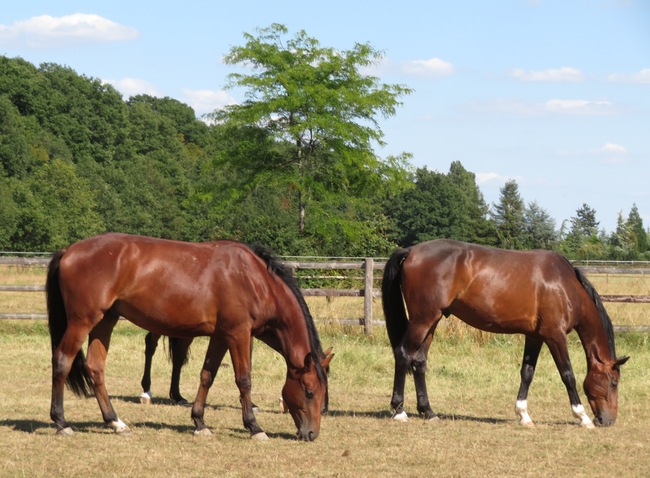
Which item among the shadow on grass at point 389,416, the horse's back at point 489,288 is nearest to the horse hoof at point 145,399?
the shadow on grass at point 389,416

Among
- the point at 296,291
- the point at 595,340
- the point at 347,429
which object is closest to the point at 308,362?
the point at 296,291

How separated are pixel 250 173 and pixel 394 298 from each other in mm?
26763

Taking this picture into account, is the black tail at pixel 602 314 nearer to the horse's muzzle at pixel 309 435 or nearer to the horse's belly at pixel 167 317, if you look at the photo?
the horse's muzzle at pixel 309 435

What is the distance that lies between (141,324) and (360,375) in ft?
14.2

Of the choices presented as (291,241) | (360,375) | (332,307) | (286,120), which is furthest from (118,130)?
(360,375)

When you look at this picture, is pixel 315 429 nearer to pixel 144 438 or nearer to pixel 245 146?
pixel 144 438

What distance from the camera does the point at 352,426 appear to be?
8.31 m

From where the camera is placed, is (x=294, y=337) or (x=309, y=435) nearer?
(x=309, y=435)

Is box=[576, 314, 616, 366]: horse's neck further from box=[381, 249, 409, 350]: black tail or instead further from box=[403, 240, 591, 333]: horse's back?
box=[381, 249, 409, 350]: black tail

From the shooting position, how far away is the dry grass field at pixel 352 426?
260 inches

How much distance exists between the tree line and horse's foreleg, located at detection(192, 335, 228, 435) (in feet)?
58.1

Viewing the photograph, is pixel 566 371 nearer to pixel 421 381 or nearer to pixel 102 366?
pixel 421 381

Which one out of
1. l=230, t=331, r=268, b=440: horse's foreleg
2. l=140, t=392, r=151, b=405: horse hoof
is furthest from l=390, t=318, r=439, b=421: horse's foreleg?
l=140, t=392, r=151, b=405: horse hoof

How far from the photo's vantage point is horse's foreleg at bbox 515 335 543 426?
8695mm
